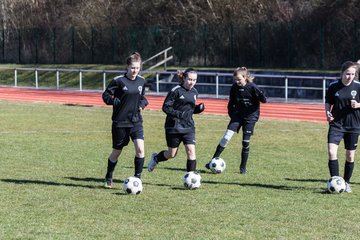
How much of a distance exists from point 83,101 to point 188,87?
2190 cm

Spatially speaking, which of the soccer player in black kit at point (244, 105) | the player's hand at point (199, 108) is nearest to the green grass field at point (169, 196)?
the soccer player in black kit at point (244, 105)

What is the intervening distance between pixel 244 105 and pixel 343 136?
2579mm

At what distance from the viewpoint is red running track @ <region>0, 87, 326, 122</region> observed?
86.6 feet

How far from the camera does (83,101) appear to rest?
1316 inches

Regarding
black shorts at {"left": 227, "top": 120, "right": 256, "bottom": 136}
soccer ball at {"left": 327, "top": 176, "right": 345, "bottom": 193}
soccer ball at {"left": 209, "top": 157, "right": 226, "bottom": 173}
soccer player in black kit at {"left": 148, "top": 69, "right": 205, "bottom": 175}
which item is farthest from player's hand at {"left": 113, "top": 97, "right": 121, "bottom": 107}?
black shorts at {"left": 227, "top": 120, "right": 256, "bottom": 136}

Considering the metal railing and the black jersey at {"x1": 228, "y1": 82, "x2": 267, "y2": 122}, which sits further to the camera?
the metal railing

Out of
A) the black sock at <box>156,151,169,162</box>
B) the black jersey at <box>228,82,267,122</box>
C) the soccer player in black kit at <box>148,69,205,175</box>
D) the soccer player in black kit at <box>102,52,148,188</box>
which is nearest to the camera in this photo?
the soccer player in black kit at <box>102,52,148,188</box>

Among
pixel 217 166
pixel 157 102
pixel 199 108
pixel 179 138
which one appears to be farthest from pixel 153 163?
Result: pixel 157 102

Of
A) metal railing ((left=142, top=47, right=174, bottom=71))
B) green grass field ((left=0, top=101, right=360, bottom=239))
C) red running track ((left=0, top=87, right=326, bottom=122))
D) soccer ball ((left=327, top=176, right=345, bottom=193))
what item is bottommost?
green grass field ((left=0, top=101, right=360, bottom=239))

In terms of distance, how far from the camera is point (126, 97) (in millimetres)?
11375

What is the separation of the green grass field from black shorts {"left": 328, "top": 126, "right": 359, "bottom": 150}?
673mm

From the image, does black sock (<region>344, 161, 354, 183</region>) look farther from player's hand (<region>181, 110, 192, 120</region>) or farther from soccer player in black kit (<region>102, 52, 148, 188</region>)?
soccer player in black kit (<region>102, 52, 148, 188</region>)

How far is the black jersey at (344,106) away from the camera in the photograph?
37.8 feet

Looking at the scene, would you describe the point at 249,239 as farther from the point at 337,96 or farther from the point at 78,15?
the point at 78,15
